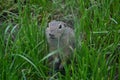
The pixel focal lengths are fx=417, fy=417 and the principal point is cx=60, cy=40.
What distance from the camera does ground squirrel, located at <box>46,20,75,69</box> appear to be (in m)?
3.11

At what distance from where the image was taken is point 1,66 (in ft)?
9.93

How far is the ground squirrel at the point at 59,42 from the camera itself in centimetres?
311

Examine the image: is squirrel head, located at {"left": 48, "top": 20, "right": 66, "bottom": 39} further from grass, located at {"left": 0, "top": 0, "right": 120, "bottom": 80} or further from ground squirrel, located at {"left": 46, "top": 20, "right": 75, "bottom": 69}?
grass, located at {"left": 0, "top": 0, "right": 120, "bottom": 80}

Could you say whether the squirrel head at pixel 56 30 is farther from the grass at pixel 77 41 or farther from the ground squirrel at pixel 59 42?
the grass at pixel 77 41

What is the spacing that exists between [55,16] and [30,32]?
2.11 feet

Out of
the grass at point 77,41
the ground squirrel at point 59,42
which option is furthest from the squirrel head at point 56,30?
the grass at point 77,41

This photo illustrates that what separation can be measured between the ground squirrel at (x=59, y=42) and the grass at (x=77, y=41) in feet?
0.25

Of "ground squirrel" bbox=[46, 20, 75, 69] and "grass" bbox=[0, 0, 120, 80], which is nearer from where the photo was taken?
"grass" bbox=[0, 0, 120, 80]

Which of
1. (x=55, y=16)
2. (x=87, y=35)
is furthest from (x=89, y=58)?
(x=55, y=16)

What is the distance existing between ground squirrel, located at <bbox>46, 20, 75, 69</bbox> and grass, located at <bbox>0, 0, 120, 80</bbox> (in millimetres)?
76

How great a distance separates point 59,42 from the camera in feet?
10.3

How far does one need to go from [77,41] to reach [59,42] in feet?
0.45

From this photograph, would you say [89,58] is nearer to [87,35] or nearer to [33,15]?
[87,35]

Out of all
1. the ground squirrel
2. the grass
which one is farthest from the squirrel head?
the grass
